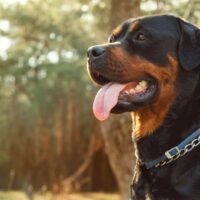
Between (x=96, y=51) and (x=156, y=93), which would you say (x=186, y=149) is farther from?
(x=96, y=51)

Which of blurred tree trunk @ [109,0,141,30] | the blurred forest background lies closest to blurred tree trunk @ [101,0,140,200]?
blurred tree trunk @ [109,0,141,30]

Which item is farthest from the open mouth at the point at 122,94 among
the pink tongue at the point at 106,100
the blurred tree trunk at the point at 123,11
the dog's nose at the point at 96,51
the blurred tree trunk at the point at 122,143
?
the blurred tree trunk at the point at 123,11

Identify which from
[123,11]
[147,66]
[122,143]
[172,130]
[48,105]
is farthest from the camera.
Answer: [48,105]

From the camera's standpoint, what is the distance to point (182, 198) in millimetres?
4469

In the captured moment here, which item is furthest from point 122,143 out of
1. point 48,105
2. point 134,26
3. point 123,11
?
point 48,105

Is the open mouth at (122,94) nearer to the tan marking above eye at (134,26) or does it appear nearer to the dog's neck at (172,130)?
the dog's neck at (172,130)

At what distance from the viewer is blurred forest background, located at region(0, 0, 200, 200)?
56.4 ft

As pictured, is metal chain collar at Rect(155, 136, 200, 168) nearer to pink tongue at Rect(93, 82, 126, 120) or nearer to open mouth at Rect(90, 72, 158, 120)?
open mouth at Rect(90, 72, 158, 120)

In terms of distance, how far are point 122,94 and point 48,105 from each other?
15.4 metres

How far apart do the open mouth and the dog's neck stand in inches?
7.4

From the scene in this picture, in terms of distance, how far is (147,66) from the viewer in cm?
488

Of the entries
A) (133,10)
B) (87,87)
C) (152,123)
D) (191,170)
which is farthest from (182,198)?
(87,87)

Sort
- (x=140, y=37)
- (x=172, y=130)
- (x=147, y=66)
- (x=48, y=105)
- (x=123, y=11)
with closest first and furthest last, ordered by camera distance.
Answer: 1. (x=172, y=130)
2. (x=147, y=66)
3. (x=140, y=37)
4. (x=123, y=11)
5. (x=48, y=105)

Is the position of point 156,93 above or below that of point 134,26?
below
